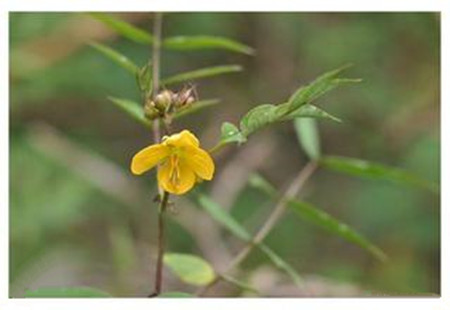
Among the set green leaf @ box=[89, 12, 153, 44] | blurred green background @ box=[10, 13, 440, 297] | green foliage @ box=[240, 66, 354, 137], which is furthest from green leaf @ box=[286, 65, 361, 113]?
blurred green background @ box=[10, 13, 440, 297]

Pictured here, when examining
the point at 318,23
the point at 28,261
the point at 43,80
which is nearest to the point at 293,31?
the point at 318,23

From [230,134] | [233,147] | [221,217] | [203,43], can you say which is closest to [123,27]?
[203,43]

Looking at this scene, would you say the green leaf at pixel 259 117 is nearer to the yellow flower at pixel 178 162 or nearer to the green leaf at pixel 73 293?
the yellow flower at pixel 178 162

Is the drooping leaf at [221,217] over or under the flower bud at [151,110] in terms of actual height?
under

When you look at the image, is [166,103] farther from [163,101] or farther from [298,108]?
[298,108]

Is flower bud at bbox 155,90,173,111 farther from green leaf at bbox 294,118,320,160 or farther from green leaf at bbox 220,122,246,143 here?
green leaf at bbox 294,118,320,160

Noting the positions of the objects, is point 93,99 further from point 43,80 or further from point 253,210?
point 253,210

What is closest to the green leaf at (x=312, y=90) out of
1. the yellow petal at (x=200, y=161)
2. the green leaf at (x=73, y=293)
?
the yellow petal at (x=200, y=161)
